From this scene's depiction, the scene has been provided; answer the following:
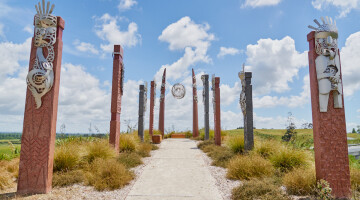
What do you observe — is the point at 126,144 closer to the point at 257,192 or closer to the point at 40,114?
the point at 40,114

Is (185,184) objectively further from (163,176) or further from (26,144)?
(26,144)

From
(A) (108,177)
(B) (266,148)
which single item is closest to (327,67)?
(B) (266,148)

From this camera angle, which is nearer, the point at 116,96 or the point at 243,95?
the point at 116,96

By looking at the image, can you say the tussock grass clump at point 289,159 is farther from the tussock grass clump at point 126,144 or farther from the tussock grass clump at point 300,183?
the tussock grass clump at point 126,144

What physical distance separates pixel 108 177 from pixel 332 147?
4.77 m

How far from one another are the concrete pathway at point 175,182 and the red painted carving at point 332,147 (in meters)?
2.25

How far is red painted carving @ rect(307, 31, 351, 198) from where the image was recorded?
15.0 ft

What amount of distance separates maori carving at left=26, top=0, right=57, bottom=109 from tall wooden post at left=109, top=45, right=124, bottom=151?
3.26 metres

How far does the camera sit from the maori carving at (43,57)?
A: 15.8ft

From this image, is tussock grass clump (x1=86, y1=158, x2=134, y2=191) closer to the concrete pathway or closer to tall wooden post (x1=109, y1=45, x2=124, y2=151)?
the concrete pathway

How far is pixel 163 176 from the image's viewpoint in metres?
5.87

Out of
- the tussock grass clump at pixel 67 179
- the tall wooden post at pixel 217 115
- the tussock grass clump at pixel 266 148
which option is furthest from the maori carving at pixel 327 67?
the tall wooden post at pixel 217 115

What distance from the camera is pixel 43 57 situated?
498 centimetres

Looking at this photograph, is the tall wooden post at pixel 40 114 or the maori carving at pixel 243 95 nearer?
A: the tall wooden post at pixel 40 114
